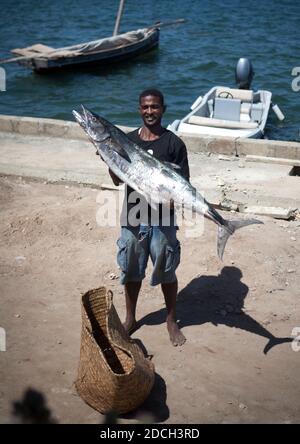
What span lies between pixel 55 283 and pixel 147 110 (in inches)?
98.0

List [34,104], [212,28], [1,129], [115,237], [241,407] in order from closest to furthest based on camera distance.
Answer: [241,407] < [115,237] < [1,129] < [34,104] < [212,28]

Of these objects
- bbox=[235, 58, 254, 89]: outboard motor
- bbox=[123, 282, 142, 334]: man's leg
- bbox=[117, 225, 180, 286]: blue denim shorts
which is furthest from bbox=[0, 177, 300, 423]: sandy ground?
bbox=[235, 58, 254, 89]: outboard motor

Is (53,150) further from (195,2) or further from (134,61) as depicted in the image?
(195,2)

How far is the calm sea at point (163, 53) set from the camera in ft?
66.1

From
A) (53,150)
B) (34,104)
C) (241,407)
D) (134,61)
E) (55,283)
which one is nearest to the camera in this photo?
(241,407)

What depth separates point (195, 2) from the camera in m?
37.8

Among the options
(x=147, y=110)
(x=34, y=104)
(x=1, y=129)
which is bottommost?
(x=34, y=104)

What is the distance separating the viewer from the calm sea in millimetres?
20156

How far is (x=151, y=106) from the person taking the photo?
4.75 metres

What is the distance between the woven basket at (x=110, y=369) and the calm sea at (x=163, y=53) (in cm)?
1229

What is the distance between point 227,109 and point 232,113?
17cm

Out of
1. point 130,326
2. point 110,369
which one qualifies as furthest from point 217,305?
point 110,369
